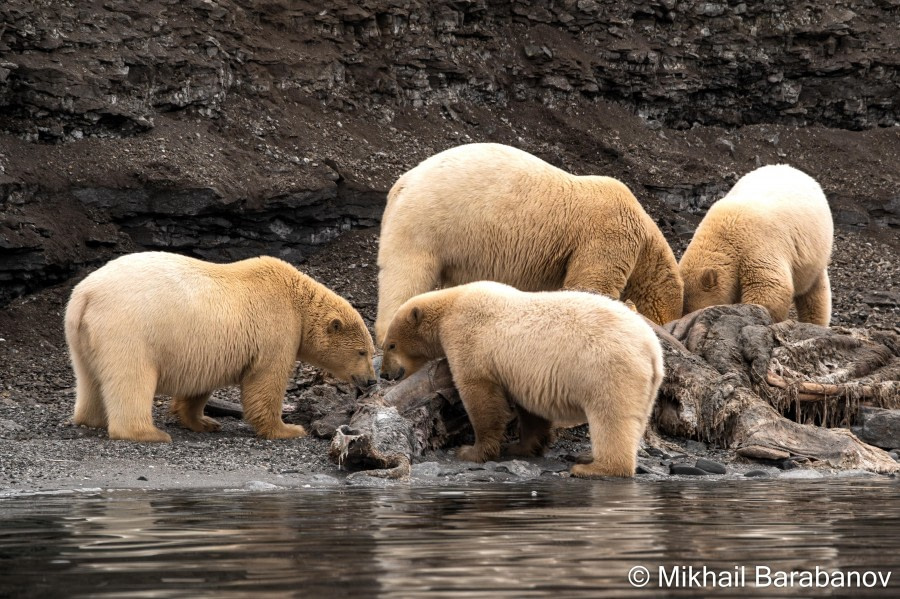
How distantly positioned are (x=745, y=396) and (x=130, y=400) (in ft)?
18.2

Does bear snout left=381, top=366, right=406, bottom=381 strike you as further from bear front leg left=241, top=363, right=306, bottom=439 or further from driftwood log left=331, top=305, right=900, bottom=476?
bear front leg left=241, top=363, right=306, bottom=439

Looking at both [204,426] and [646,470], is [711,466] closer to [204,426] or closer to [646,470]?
[646,470]

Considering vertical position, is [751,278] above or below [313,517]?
above

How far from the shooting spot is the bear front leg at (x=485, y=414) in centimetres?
969

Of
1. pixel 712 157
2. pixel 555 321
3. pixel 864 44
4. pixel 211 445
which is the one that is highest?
pixel 864 44

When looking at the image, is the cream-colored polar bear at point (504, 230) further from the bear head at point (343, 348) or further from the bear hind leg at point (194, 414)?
the bear hind leg at point (194, 414)

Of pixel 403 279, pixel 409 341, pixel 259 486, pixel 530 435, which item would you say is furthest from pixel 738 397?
pixel 259 486

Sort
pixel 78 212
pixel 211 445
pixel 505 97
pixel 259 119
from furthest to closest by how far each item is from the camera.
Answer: pixel 505 97 < pixel 259 119 < pixel 78 212 < pixel 211 445

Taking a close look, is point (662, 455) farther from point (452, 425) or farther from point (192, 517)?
point (192, 517)

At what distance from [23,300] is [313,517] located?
12.3 metres

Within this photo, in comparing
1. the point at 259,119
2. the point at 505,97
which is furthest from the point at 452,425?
the point at 505,97

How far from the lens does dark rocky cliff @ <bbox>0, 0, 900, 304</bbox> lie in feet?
64.3

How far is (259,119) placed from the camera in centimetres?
2236

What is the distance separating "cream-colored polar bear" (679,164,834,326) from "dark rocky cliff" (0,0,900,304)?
30.2 ft
